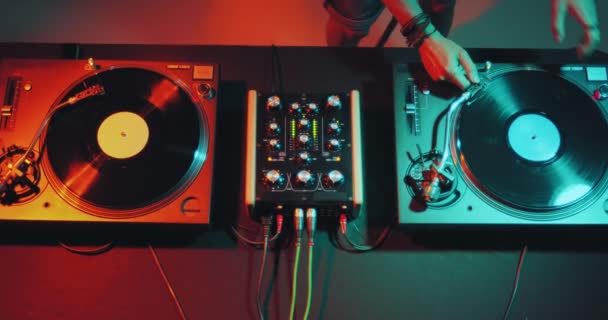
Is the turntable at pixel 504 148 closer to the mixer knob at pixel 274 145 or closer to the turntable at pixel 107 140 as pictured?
the mixer knob at pixel 274 145

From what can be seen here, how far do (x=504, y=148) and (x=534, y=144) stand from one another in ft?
0.25

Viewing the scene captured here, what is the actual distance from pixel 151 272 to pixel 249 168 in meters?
0.34

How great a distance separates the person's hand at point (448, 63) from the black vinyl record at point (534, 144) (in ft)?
0.18

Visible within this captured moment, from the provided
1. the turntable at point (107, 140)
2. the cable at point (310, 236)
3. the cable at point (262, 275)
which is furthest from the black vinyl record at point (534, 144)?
the turntable at point (107, 140)

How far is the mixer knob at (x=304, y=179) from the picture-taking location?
947mm

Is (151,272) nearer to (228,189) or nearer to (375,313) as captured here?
(228,189)

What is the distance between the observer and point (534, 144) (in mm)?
1024

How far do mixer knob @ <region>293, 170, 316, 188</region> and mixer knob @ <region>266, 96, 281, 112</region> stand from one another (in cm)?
17

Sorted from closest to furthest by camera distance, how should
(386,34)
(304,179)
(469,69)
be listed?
(304,179) → (469,69) → (386,34)

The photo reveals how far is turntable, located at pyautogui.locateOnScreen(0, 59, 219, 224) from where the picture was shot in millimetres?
980

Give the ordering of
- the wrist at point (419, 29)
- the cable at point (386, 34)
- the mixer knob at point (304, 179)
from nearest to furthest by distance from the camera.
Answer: the mixer knob at point (304, 179) < the wrist at point (419, 29) < the cable at point (386, 34)

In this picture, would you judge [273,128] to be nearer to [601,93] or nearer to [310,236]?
[310,236]

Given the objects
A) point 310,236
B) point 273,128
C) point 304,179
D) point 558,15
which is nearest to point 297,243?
point 310,236

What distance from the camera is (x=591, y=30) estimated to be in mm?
1017
